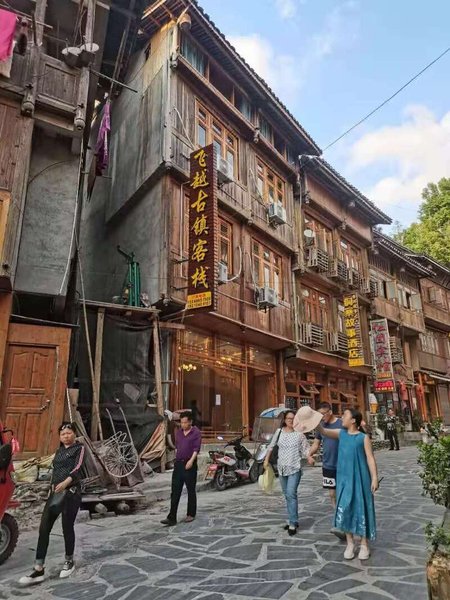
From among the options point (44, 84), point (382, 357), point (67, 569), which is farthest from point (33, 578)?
point (382, 357)

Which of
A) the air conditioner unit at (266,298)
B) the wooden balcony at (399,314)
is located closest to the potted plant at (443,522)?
the air conditioner unit at (266,298)

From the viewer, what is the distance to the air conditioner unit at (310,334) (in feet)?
61.4

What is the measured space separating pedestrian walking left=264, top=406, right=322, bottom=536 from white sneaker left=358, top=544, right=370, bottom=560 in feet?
4.30

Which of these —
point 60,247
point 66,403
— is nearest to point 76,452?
point 66,403

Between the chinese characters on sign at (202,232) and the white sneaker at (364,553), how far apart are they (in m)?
7.46

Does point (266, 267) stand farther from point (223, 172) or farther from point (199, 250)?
point (199, 250)

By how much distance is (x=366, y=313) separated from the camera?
993 inches

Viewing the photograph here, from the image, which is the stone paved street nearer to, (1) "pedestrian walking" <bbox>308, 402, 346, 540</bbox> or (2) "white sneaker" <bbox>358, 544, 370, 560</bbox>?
(2) "white sneaker" <bbox>358, 544, 370, 560</bbox>

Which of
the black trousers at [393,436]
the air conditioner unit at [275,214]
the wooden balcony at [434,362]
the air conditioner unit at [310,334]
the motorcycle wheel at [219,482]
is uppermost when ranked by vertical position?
the air conditioner unit at [275,214]

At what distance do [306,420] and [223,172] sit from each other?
10.6 meters

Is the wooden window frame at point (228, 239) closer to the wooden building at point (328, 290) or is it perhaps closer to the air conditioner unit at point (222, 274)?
the air conditioner unit at point (222, 274)

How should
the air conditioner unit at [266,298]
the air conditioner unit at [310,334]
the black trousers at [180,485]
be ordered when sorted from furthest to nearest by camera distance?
the air conditioner unit at [310,334]
the air conditioner unit at [266,298]
the black trousers at [180,485]

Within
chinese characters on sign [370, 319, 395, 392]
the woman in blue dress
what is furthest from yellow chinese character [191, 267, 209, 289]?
chinese characters on sign [370, 319, 395, 392]

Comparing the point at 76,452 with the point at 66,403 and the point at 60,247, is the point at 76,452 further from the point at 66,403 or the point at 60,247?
the point at 60,247
